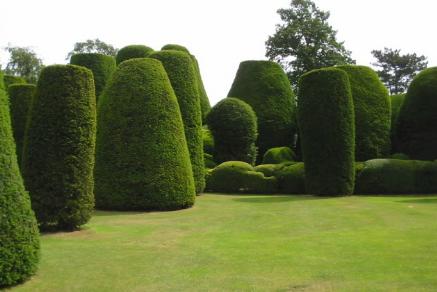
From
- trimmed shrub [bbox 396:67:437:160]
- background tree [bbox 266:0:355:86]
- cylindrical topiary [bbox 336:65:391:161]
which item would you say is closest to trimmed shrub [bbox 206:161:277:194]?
cylindrical topiary [bbox 336:65:391:161]

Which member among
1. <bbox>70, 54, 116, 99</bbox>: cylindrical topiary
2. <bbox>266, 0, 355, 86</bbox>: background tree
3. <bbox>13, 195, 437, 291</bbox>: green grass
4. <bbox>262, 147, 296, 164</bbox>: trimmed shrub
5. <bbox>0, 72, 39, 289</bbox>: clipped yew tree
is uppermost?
<bbox>266, 0, 355, 86</bbox>: background tree

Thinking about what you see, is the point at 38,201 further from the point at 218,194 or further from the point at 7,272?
the point at 218,194

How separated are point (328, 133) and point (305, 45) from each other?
26.9 metres

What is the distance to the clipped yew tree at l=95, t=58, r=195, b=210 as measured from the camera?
45.4 ft

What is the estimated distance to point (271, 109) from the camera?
84.7 ft

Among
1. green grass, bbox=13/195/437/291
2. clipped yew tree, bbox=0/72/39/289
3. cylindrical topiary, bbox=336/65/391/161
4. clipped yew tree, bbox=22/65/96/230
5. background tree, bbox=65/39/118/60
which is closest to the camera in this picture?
clipped yew tree, bbox=0/72/39/289

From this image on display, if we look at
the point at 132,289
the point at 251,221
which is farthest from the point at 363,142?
the point at 132,289

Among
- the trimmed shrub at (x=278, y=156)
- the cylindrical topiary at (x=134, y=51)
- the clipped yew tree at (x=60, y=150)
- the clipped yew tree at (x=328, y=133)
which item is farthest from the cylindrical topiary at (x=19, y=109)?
the trimmed shrub at (x=278, y=156)

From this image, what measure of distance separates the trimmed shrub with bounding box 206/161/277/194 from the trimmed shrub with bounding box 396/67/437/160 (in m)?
7.02

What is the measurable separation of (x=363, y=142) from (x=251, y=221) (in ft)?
35.8

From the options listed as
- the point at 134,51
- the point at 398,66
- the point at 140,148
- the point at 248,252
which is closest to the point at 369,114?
the point at 140,148

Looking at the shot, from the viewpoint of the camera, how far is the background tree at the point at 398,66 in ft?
173

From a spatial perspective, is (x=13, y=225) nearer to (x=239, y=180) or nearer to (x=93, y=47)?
(x=239, y=180)

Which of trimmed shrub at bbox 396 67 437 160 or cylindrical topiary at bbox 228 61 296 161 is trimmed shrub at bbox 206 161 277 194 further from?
trimmed shrub at bbox 396 67 437 160
